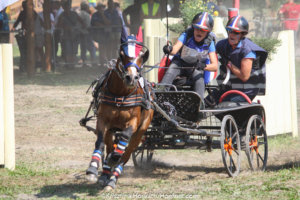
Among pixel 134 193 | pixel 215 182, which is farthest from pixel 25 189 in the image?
pixel 215 182

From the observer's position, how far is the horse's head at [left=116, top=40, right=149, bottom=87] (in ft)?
21.6

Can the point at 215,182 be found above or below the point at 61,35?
below

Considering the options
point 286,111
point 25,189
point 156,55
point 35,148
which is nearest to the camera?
point 25,189

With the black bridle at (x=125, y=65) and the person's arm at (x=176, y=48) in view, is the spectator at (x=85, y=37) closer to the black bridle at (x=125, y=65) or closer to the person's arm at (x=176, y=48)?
the person's arm at (x=176, y=48)

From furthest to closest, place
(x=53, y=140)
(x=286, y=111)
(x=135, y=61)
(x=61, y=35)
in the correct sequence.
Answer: (x=61, y=35) < (x=286, y=111) < (x=53, y=140) < (x=135, y=61)

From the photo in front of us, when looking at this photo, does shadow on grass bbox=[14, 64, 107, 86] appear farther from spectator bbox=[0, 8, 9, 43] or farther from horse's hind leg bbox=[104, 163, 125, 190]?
horse's hind leg bbox=[104, 163, 125, 190]

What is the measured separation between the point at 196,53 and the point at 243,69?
2.20ft

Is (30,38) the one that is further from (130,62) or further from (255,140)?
(130,62)

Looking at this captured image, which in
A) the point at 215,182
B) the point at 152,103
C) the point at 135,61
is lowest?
the point at 215,182

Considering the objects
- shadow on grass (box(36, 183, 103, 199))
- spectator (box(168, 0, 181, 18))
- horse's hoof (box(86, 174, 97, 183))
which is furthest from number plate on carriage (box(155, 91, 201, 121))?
spectator (box(168, 0, 181, 18))

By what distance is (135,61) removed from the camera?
21.9 feet

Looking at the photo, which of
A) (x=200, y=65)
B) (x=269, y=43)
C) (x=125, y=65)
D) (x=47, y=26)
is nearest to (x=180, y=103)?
(x=200, y=65)

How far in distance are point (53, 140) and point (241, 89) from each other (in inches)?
154

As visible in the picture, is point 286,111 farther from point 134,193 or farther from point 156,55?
point 134,193
